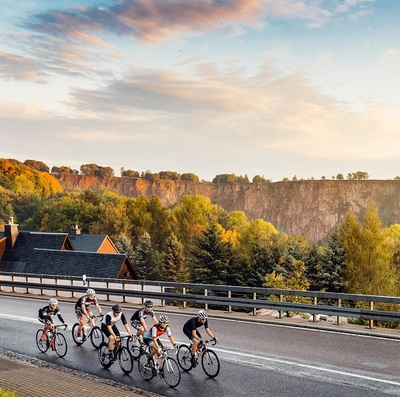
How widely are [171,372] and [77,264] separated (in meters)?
36.8

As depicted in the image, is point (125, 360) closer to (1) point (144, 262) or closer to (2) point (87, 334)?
(2) point (87, 334)

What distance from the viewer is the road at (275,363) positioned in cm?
1182

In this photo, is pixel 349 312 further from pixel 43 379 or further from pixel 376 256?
pixel 376 256

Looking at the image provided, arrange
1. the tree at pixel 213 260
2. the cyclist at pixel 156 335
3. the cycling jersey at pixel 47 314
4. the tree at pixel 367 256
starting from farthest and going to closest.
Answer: the tree at pixel 213 260
the tree at pixel 367 256
the cycling jersey at pixel 47 314
the cyclist at pixel 156 335

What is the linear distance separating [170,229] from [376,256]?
65.2 metres

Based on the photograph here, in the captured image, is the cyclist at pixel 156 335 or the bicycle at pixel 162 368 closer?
the bicycle at pixel 162 368

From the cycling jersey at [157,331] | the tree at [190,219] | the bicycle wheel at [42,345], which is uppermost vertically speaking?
the tree at [190,219]

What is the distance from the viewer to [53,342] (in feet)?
52.5

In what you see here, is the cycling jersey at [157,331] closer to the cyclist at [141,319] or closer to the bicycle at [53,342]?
the cyclist at [141,319]

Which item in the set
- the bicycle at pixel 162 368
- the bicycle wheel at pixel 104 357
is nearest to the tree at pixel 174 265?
the bicycle wheel at pixel 104 357

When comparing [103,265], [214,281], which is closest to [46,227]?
[214,281]

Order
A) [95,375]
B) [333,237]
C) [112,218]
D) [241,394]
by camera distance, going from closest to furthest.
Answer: [241,394]
[95,375]
[333,237]
[112,218]

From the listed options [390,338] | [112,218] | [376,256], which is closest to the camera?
[390,338]

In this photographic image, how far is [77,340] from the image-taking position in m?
17.1
